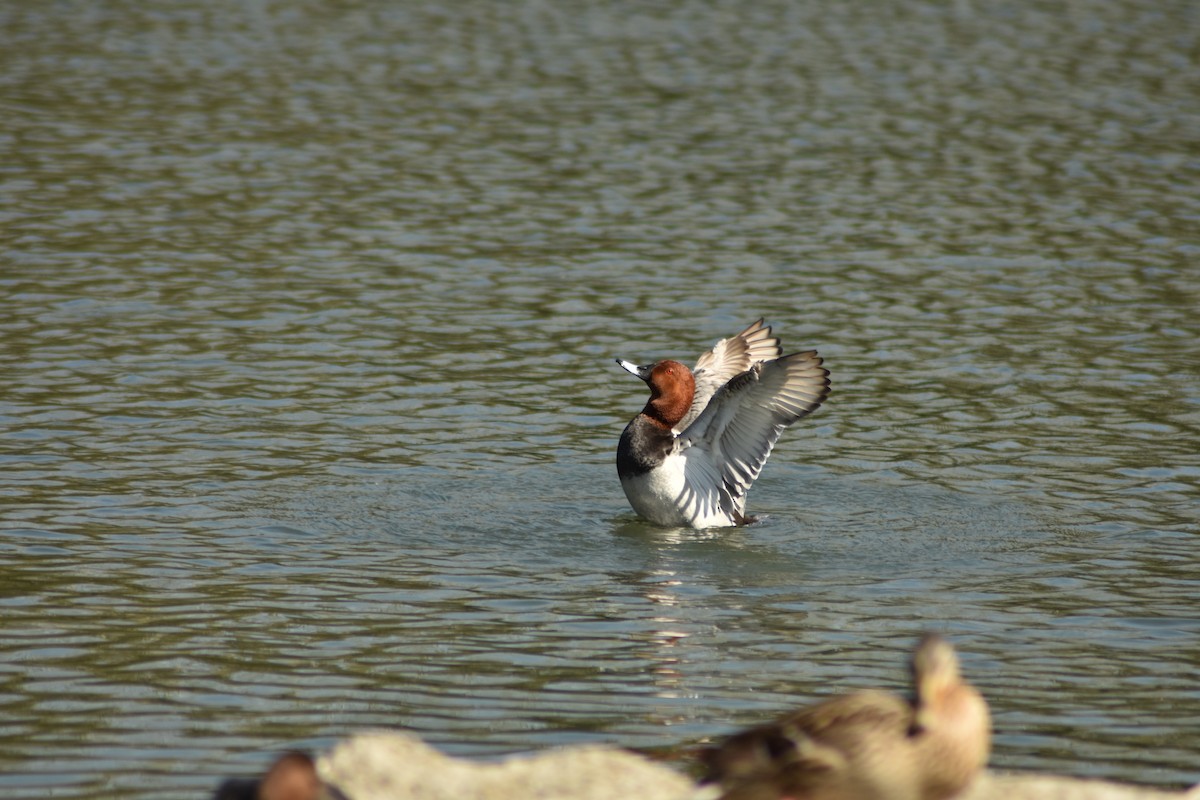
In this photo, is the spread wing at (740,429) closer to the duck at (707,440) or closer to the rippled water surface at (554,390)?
the duck at (707,440)

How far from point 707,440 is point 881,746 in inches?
255

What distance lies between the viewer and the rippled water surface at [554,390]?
884 cm

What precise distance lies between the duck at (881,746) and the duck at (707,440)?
5.76 m

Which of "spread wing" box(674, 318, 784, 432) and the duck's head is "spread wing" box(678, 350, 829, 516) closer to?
the duck's head

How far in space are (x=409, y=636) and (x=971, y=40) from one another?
2611 cm

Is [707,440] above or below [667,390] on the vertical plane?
below

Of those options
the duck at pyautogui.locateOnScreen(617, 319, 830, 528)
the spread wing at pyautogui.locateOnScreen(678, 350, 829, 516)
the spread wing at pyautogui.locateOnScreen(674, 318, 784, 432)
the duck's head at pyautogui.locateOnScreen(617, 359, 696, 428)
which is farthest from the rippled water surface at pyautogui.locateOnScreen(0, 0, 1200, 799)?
the spread wing at pyautogui.locateOnScreen(674, 318, 784, 432)

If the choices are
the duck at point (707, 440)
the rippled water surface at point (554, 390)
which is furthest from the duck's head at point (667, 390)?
the rippled water surface at point (554, 390)

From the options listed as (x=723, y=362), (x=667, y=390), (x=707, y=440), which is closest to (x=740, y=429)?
(x=707, y=440)

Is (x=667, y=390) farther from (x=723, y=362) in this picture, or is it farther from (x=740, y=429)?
(x=723, y=362)

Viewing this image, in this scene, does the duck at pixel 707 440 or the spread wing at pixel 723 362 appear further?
the spread wing at pixel 723 362

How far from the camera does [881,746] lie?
6.28 meters

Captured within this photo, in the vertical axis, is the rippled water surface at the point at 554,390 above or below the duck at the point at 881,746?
below

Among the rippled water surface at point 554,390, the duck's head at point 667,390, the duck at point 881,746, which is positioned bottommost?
the rippled water surface at point 554,390
